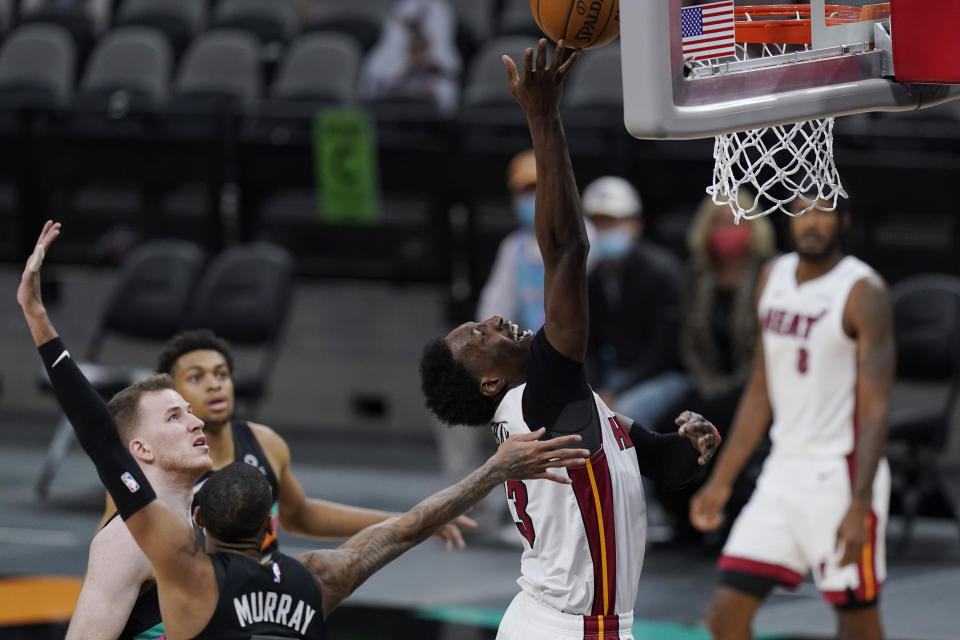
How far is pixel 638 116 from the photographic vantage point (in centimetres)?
313

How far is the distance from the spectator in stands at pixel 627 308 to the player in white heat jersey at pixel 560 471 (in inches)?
161

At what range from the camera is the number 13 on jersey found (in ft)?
12.0

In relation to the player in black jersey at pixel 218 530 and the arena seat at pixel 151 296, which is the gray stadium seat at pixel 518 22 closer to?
the arena seat at pixel 151 296

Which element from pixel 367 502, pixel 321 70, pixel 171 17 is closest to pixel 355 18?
pixel 321 70

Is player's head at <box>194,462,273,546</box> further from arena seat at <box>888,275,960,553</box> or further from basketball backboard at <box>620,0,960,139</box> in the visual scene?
arena seat at <box>888,275,960,553</box>

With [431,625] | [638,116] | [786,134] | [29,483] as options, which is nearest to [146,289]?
[29,483]

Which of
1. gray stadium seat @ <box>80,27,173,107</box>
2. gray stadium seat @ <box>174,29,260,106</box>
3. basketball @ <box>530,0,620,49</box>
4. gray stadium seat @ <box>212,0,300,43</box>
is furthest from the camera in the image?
gray stadium seat @ <box>212,0,300,43</box>

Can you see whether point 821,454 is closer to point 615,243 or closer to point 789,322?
point 789,322

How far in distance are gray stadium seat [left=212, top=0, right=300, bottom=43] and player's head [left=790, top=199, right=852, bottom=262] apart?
7.20 metres

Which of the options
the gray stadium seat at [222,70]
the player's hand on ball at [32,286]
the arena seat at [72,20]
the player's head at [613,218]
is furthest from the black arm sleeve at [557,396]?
the arena seat at [72,20]

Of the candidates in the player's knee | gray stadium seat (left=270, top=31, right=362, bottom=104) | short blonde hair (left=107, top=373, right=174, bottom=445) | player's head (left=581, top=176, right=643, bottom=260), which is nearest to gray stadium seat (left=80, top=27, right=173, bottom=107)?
gray stadium seat (left=270, top=31, right=362, bottom=104)

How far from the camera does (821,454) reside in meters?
5.54

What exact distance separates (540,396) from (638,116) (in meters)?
0.67

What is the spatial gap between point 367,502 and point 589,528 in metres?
5.25
